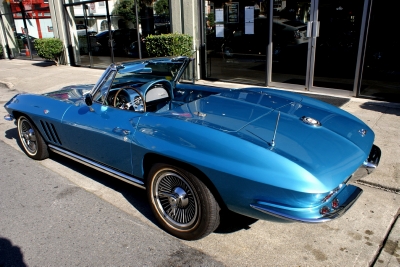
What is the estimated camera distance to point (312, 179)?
2.22m

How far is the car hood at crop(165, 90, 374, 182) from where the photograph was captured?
8.00 feet

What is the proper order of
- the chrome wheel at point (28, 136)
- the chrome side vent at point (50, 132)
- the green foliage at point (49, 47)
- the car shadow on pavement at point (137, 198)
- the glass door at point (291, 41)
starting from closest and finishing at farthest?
the car shadow on pavement at point (137, 198), the chrome side vent at point (50, 132), the chrome wheel at point (28, 136), the glass door at point (291, 41), the green foliage at point (49, 47)

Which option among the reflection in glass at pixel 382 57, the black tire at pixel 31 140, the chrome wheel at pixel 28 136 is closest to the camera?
the black tire at pixel 31 140

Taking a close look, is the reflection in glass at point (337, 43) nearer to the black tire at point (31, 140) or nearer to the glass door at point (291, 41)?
the glass door at point (291, 41)

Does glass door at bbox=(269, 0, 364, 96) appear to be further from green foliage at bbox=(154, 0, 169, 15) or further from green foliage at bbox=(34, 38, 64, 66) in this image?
green foliage at bbox=(34, 38, 64, 66)

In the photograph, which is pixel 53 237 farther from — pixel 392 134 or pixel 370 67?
pixel 370 67

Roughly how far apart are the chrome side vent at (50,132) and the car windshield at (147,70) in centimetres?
98

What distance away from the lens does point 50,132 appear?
13.4 feet

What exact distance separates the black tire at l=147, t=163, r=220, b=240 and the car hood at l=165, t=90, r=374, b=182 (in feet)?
1.57

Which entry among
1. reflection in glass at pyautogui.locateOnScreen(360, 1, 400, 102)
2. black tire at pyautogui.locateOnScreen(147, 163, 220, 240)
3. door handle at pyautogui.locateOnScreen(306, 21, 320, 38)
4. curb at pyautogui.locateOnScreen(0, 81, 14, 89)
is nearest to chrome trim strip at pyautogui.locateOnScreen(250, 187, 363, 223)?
black tire at pyautogui.locateOnScreen(147, 163, 220, 240)

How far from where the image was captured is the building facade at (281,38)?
22.6 ft

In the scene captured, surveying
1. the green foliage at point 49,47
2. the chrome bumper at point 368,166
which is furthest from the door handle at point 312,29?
the green foliage at point 49,47

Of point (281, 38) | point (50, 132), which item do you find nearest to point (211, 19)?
point (281, 38)

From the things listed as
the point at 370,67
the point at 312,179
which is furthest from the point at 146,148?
the point at 370,67
